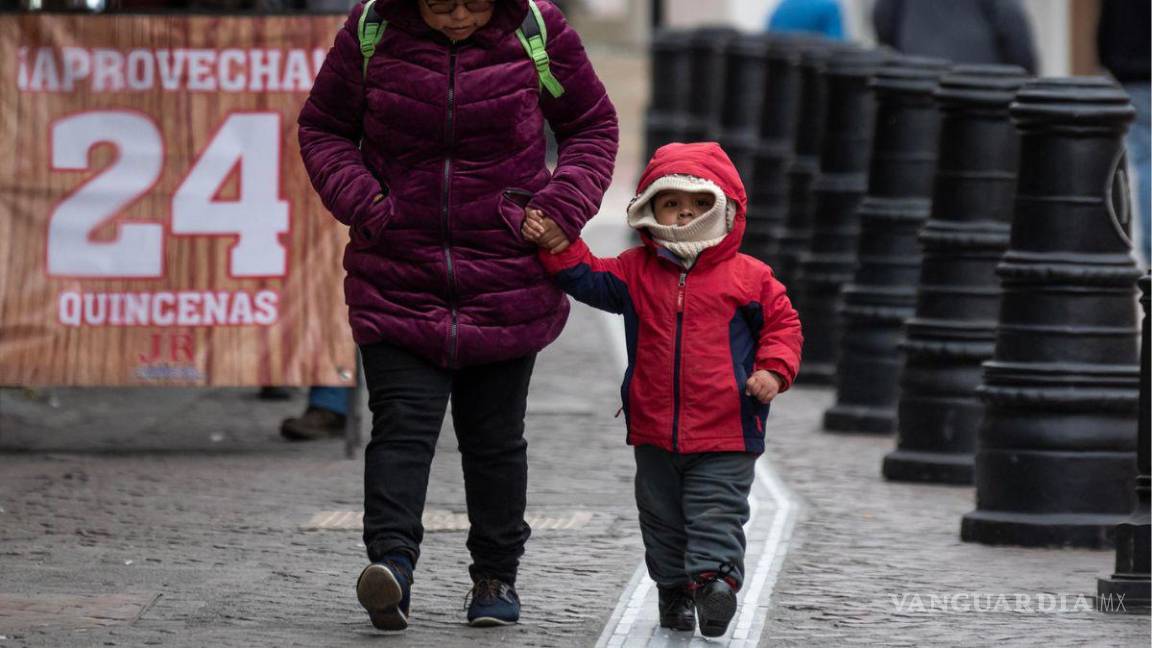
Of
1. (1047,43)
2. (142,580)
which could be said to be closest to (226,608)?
(142,580)

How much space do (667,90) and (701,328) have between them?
57.8 feet

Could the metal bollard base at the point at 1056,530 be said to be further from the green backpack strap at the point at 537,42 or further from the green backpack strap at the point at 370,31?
the green backpack strap at the point at 370,31

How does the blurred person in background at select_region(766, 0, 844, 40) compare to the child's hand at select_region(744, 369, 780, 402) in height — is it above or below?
below

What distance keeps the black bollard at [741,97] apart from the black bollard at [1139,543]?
1131 centimetres

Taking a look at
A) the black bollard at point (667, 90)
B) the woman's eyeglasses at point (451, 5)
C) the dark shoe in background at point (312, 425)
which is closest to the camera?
the woman's eyeglasses at point (451, 5)

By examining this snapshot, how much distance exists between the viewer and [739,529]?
19.9 ft

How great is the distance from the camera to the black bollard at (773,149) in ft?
50.4

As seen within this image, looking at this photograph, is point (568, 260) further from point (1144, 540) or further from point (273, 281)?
point (273, 281)

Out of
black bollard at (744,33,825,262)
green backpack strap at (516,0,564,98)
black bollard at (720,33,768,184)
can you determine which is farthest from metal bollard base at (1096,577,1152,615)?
black bollard at (720,33,768,184)

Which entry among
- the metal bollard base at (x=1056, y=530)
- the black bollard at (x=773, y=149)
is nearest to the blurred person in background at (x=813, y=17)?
the black bollard at (x=773, y=149)

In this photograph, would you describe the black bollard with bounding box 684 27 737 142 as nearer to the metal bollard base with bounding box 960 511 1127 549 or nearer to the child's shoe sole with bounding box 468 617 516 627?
the metal bollard base with bounding box 960 511 1127 549

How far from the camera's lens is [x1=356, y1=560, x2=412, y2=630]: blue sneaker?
5855mm

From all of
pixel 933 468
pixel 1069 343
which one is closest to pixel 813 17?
pixel 933 468

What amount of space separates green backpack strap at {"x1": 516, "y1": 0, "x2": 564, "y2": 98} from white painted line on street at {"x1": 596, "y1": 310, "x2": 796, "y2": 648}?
52.7 inches
